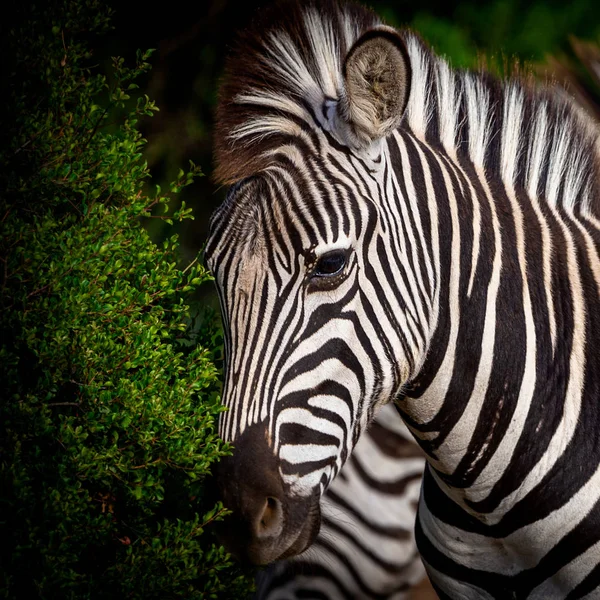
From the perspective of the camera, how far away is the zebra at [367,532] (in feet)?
13.7

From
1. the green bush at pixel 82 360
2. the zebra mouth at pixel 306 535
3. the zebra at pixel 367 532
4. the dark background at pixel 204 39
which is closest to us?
the green bush at pixel 82 360

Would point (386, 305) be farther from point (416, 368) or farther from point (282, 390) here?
point (282, 390)

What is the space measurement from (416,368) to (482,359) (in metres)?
0.24

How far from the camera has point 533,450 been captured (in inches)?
108

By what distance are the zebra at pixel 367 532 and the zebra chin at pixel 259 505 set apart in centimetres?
165

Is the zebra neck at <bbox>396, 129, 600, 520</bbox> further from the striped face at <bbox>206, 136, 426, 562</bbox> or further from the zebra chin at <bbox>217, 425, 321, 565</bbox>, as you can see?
the zebra chin at <bbox>217, 425, 321, 565</bbox>

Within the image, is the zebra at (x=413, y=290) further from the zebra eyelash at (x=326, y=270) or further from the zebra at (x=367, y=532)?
the zebra at (x=367, y=532)

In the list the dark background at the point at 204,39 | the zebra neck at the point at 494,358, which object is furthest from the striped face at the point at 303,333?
the dark background at the point at 204,39

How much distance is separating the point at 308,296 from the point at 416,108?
94 cm

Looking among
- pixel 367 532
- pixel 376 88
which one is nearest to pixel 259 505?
pixel 376 88

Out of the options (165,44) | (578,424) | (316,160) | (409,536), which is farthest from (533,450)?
(165,44)

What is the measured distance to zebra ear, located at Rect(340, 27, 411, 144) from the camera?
252 cm

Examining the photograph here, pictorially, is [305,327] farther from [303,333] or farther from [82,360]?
[82,360]

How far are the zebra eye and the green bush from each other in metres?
0.49
